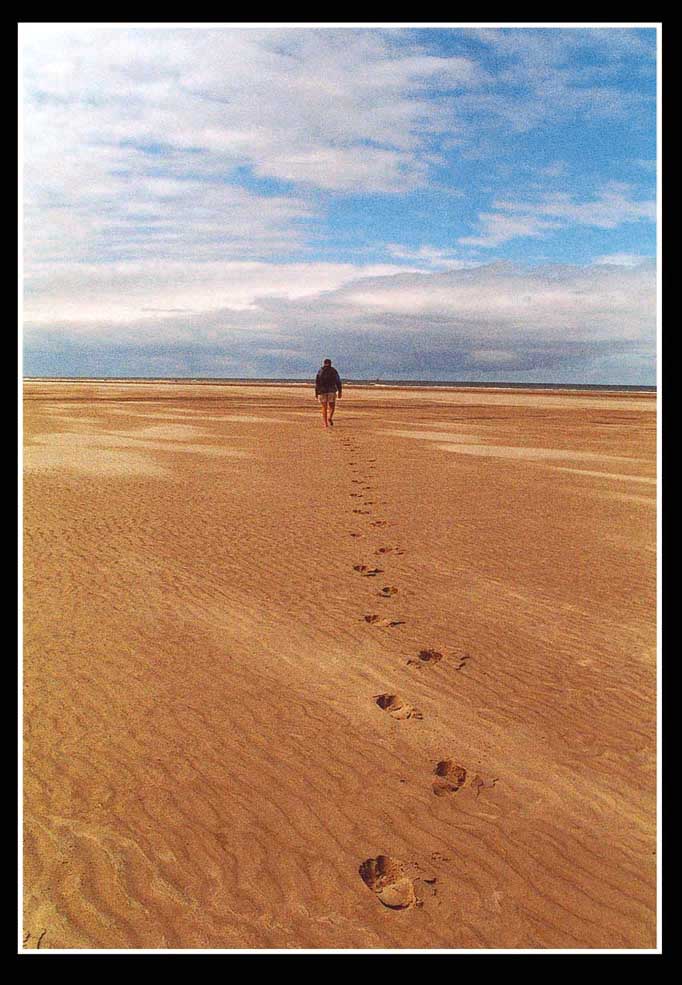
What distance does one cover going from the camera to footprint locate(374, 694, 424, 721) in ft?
17.7

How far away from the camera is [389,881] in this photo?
3.66 metres

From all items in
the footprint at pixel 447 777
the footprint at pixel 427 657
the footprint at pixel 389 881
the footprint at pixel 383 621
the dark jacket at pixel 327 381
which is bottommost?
the footprint at pixel 389 881

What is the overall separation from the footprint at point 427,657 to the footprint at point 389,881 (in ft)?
8.72

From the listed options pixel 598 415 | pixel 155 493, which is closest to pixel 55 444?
pixel 155 493

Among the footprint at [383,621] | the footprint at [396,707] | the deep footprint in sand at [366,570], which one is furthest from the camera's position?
the deep footprint in sand at [366,570]

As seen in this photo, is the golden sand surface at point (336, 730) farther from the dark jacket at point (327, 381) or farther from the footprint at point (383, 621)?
the dark jacket at point (327, 381)

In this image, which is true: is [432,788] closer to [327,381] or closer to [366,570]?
[366,570]

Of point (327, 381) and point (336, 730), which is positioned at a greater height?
point (327, 381)

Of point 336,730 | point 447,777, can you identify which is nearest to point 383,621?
point 336,730

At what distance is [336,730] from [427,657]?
5.41 ft

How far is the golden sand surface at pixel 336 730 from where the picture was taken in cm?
352

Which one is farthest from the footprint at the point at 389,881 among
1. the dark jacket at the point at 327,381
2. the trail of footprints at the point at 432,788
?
the dark jacket at the point at 327,381

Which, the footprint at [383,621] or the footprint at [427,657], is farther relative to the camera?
the footprint at [383,621]

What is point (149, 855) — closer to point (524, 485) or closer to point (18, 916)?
point (18, 916)
